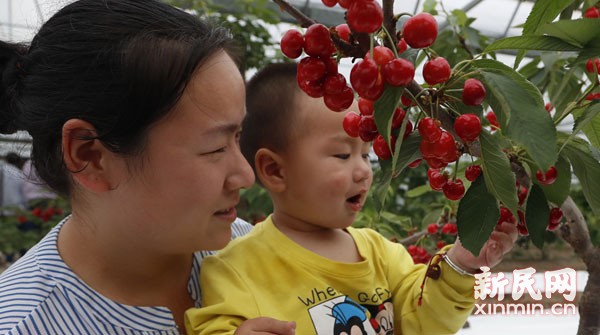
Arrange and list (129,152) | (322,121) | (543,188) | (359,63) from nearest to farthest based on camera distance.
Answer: (359,63), (543,188), (129,152), (322,121)

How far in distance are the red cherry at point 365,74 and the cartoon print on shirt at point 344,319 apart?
0.38 meters

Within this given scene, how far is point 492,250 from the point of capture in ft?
2.13

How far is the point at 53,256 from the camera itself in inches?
28.3

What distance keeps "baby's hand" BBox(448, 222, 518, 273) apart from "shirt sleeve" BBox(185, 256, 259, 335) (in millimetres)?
250

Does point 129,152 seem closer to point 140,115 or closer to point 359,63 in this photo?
point 140,115

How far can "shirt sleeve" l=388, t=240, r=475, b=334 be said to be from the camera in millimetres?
720

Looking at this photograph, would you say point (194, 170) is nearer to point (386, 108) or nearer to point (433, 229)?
point (386, 108)

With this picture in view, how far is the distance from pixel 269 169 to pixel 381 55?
41 cm

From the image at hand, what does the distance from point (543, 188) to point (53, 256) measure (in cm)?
57

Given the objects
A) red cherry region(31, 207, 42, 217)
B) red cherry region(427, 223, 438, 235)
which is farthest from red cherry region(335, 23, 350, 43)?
red cherry region(31, 207, 42, 217)

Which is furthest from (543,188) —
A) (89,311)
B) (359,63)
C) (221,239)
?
(89,311)

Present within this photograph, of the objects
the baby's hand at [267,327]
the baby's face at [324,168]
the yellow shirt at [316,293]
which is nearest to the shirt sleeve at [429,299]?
the yellow shirt at [316,293]

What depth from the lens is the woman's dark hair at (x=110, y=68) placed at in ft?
2.01

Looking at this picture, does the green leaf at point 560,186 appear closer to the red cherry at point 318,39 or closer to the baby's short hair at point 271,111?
the red cherry at point 318,39
